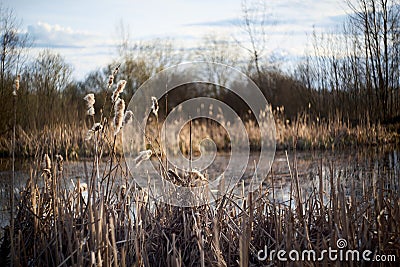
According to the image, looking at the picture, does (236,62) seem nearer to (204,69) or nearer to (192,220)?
(204,69)

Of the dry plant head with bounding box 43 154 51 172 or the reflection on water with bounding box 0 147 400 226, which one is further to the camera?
the reflection on water with bounding box 0 147 400 226

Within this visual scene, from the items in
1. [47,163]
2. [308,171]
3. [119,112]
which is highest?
[119,112]

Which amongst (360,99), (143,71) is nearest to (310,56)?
(360,99)

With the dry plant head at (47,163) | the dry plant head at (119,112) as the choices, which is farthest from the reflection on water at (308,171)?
the dry plant head at (119,112)

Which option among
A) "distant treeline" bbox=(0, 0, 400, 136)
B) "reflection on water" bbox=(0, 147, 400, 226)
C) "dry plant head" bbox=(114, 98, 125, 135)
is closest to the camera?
"dry plant head" bbox=(114, 98, 125, 135)

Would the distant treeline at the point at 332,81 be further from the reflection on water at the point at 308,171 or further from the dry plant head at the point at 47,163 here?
the dry plant head at the point at 47,163

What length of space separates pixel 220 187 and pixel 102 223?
30.4 inches

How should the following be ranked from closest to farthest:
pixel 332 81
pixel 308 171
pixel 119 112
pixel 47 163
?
pixel 119 112
pixel 47 163
pixel 308 171
pixel 332 81

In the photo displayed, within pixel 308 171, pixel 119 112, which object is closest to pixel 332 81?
pixel 308 171

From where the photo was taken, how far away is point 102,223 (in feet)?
7.97

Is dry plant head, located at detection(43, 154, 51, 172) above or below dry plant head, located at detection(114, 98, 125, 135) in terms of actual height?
below

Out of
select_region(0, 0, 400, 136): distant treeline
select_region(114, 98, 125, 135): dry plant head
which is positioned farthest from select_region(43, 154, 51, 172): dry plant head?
select_region(0, 0, 400, 136): distant treeline

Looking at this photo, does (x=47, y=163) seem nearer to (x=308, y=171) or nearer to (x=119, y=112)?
(x=119, y=112)

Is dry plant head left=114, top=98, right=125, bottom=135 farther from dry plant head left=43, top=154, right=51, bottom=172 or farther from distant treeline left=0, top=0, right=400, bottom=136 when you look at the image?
distant treeline left=0, top=0, right=400, bottom=136
